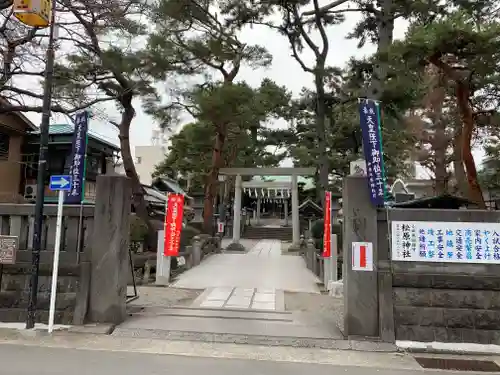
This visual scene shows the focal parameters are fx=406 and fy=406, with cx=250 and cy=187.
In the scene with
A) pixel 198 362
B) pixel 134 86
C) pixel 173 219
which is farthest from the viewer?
pixel 134 86

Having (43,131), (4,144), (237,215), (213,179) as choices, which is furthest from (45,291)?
(237,215)

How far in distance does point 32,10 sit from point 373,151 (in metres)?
5.72

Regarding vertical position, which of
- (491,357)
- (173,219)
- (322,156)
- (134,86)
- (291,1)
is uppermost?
(291,1)

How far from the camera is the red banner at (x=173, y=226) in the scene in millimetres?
12602

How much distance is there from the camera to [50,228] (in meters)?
7.09

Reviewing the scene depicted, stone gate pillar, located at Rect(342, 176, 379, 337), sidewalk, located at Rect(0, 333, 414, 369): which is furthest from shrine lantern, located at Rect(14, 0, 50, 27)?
stone gate pillar, located at Rect(342, 176, 379, 337)

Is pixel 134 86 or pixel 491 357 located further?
pixel 134 86

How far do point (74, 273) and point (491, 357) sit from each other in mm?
6585

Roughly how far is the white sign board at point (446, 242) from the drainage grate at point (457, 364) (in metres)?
1.46

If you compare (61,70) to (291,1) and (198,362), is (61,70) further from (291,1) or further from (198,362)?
(198,362)

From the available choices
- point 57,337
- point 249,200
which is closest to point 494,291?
point 57,337

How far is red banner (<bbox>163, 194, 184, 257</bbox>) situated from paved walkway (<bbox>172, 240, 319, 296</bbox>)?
1.00 metres

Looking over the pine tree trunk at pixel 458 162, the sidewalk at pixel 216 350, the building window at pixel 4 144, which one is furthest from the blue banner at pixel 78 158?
the pine tree trunk at pixel 458 162

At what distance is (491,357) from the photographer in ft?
19.1
